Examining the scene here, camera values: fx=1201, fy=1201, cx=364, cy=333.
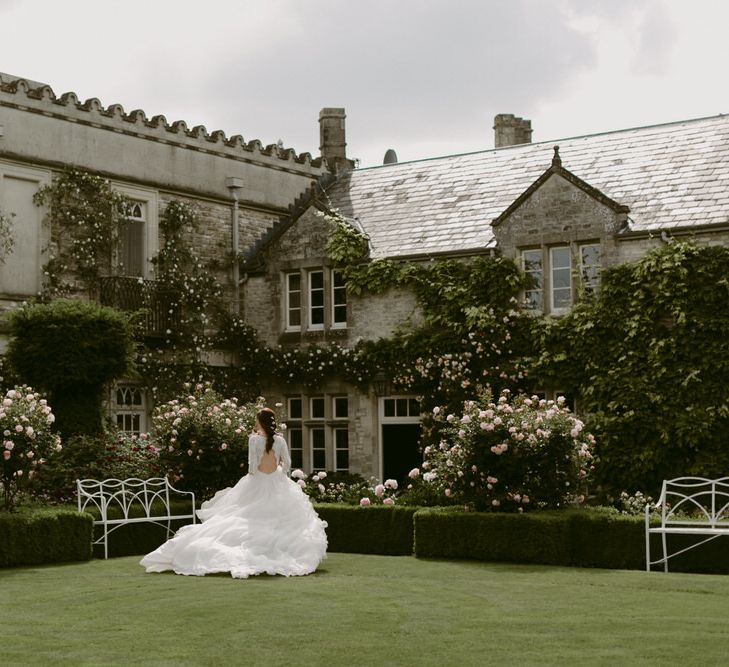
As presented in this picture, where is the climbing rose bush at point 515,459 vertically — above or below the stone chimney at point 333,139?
below

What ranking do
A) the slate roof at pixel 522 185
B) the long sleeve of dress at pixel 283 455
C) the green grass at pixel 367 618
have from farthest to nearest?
the slate roof at pixel 522 185, the long sleeve of dress at pixel 283 455, the green grass at pixel 367 618

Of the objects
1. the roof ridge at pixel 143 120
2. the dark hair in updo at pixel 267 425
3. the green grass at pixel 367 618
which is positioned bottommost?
the green grass at pixel 367 618

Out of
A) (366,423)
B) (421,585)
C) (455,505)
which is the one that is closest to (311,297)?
(366,423)

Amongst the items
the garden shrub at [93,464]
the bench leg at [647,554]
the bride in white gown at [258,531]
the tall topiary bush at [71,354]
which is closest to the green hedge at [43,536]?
the garden shrub at [93,464]

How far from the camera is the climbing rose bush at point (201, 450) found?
1784cm

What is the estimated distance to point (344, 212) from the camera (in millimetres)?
26484

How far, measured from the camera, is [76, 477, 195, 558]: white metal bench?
50.1ft

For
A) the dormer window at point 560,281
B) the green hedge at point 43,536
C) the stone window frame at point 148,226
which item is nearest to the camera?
the green hedge at point 43,536

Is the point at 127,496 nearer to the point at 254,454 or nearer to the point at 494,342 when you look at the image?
the point at 254,454

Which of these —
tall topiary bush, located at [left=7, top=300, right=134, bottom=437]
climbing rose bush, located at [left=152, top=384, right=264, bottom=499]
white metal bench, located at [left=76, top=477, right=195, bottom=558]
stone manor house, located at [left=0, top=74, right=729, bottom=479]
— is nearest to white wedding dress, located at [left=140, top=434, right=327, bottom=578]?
white metal bench, located at [left=76, top=477, right=195, bottom=558]

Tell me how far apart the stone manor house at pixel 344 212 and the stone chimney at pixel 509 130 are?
345 cm

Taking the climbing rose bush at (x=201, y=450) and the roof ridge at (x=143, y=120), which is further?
the roof ridge at (x=143, y=120)

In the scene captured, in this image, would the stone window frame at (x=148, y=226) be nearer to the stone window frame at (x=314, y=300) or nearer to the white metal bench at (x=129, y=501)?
the stone window frame at (x=314, y=300)

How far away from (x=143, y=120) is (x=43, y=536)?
12.7 metres
